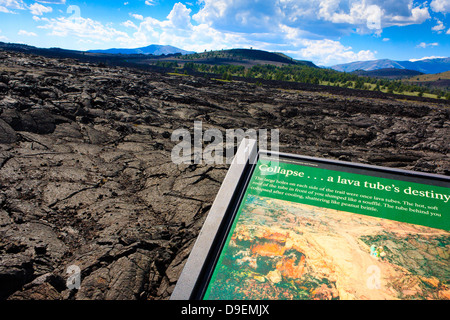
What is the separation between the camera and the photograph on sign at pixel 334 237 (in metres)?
1.96

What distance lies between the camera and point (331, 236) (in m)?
2.29

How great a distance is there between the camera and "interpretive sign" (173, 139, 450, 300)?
196 centimetres

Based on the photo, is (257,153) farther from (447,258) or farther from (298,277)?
(447,258)

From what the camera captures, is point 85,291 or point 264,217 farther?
point 85,291

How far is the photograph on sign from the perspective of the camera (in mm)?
1957

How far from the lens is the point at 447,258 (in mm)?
2119

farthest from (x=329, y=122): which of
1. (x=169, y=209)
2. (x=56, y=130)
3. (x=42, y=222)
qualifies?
(x=42, y=222)

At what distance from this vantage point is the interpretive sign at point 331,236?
77.2 inches

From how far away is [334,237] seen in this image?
2293 mm

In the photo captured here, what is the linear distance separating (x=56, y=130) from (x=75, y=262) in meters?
6.10

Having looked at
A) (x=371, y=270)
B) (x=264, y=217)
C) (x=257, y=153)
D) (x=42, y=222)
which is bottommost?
Answer: (x=42, y=222)

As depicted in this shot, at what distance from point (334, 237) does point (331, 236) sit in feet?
0.09
